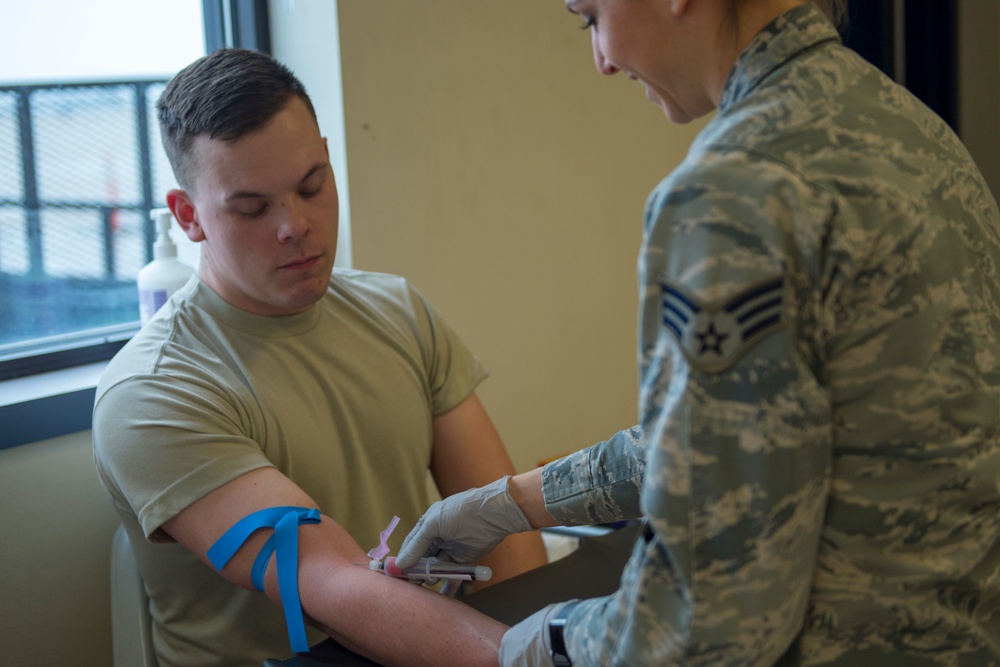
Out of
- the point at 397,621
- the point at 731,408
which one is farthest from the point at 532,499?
the point at 731,408

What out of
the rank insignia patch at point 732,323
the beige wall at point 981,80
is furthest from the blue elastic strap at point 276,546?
the beige wall at point 981,80

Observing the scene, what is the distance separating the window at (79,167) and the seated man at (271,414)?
Answer: 1.50ft

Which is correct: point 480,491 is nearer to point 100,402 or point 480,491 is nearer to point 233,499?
point 233,499

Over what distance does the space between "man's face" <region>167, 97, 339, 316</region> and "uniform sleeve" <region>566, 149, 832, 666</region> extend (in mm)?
801

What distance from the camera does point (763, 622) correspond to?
0.73m

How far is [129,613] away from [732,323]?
3.76ft

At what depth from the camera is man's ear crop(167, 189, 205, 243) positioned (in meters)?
1.49

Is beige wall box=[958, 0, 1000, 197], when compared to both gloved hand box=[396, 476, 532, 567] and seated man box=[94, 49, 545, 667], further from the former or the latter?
gloved hand box=[396, 476, 532, 567]

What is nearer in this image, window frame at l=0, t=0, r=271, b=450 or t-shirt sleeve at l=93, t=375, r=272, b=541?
t-shirt sleeve at l=93, t=375, r=272, b=541

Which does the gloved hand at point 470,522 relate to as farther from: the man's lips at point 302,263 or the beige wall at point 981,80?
the beige wall at point 981,80

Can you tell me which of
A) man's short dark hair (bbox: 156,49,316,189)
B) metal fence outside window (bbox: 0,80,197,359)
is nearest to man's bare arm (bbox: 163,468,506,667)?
man's short dark hair (bbox: 156,49,316,189)

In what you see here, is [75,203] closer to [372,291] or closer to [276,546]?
[372,291]

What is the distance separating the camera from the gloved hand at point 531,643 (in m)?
0.93

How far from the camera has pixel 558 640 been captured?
2.97 ft
